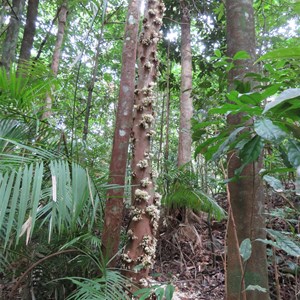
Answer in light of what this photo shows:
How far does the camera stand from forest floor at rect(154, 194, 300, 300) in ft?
10.1

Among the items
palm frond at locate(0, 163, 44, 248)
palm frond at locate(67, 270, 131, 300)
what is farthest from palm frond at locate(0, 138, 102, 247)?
palm frond at locate(67, 270, 131, 300)

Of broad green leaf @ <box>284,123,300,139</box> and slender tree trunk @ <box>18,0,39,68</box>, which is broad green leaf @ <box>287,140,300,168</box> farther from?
slender tree trunk @ <box>18,0,39,68</box>

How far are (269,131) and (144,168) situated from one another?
169 cm

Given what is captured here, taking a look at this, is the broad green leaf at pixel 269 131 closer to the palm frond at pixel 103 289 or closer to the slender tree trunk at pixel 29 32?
the palm frond at pixel 103 289

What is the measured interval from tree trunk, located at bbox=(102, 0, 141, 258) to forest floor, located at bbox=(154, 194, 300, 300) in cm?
94

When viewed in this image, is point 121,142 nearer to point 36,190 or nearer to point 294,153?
point 36,190

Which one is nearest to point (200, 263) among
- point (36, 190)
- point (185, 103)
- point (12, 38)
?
point (185, 103)

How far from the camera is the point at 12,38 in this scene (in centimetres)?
422

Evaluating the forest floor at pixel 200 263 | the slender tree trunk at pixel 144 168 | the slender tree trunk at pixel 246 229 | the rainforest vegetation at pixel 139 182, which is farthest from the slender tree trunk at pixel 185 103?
the slender tree trunk at pixel 246 229

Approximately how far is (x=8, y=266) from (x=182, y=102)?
403cm

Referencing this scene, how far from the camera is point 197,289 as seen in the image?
11.1 feet

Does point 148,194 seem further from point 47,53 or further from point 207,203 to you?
point 47,53

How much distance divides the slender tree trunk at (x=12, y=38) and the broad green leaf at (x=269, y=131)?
372 centimetres

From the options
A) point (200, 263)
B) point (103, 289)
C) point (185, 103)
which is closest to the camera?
point (103, 289)
